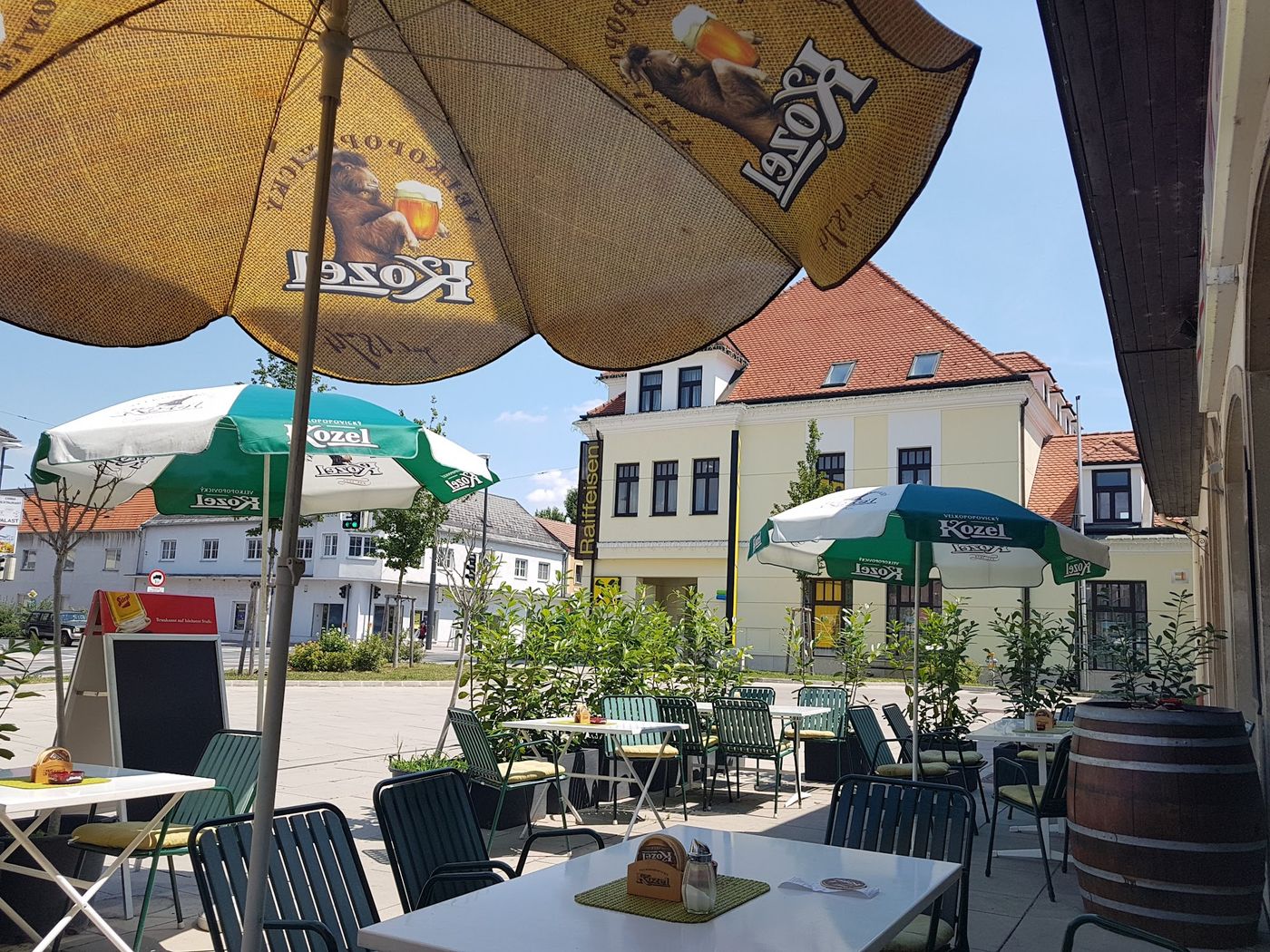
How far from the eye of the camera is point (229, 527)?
158 ft

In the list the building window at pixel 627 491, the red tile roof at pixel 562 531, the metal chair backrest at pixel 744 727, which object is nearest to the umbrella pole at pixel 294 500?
the metal chair backrest at pixel 744 727

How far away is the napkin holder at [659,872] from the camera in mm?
2791

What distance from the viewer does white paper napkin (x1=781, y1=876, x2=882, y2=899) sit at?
113 inches

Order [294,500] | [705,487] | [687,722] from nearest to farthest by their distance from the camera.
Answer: [294,500] → [687,722] → [705,487]

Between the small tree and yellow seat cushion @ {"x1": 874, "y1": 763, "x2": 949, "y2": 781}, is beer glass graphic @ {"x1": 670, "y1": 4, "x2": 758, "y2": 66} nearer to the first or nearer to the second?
the small tree

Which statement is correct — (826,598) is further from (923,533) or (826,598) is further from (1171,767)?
(1171,767)

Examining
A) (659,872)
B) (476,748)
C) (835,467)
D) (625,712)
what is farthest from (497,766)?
(835,467)

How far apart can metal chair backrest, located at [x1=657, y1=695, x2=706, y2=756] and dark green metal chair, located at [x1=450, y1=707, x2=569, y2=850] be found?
1.49m

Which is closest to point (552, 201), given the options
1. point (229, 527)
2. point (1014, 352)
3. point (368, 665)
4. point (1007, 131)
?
point (1007, 131)

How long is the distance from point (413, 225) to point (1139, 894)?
454 centimetres

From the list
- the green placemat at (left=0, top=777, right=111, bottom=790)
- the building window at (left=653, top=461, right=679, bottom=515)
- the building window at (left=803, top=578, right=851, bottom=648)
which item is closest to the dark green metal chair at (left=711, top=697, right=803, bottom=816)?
the green placemat at (left=0, top=777, right=111, bottom=790)

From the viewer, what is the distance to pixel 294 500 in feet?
7.68

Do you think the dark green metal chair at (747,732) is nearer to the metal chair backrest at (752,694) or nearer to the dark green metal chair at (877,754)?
the dark green metal chair at (877,754)

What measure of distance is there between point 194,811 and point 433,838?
81.9 inches
